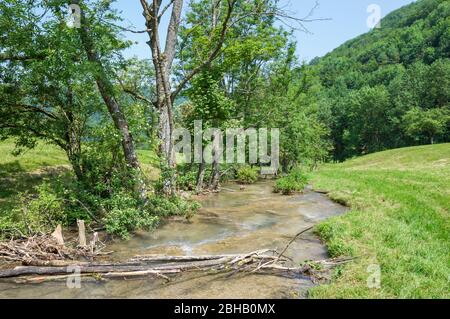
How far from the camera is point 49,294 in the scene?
7.61 m

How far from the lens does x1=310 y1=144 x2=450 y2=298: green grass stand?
710cm

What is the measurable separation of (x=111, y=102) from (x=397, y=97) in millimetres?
87412

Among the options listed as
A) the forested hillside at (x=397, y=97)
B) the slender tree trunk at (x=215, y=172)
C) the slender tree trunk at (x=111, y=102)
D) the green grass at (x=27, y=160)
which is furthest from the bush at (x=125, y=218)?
the forested hillside at (x=397, y=97)

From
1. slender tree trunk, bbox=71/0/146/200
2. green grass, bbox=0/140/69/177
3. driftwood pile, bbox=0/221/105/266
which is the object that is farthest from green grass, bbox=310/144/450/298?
green grass, bbox=0/140/69/177

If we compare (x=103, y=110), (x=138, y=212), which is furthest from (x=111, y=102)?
(x=138, y=212)

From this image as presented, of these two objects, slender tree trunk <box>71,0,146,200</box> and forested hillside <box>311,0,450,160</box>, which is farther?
forested hillside <box>311,0,450,160</box>

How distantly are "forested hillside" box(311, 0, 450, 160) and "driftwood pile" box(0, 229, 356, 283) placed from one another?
5115cm

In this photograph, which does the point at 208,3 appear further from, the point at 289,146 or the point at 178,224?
the point at 178,224

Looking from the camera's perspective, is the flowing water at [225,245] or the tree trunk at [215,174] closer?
the flowing water at [225,245]

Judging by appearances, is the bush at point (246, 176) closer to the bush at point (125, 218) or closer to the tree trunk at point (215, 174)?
the tree trunk at point (215, 174)

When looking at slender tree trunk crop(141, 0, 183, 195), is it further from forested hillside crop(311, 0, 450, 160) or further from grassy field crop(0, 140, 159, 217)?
forested hillside crop(311, 0, 450, 160)

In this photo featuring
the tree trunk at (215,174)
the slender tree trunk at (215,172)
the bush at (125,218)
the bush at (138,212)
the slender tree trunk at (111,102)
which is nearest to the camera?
the bush at (125,218)

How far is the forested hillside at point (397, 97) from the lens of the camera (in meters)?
76.8

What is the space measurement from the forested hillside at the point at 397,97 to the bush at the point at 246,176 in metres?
30.8
